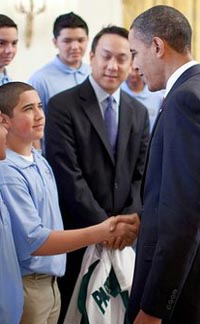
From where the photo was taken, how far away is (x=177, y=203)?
1433 millimetres

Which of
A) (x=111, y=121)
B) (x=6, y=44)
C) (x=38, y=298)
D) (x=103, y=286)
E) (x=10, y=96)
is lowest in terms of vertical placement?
(x=103, y=286)

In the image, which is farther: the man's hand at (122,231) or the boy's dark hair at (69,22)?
the boy's dark hair at (69,22)

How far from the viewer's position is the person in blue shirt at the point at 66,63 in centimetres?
332

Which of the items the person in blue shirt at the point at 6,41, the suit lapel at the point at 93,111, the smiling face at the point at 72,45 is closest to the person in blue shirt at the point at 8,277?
the suit lapel at the point at 93,111

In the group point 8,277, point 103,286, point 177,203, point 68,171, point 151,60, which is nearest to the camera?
point 177,203

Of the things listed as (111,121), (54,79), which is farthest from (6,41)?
(111,121)

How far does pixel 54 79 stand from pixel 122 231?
1499 millimetres

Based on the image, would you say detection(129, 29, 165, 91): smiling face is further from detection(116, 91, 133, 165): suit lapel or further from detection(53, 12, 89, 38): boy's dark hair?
detection(53, 12, 89, 38): boy's dark hair

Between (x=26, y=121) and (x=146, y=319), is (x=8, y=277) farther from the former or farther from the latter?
(x=26, y=121)

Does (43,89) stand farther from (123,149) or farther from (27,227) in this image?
(27,227)

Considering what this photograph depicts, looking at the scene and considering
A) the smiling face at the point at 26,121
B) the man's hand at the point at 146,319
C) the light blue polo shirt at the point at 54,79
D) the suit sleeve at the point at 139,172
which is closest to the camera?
the man's hand at the point at 146,319

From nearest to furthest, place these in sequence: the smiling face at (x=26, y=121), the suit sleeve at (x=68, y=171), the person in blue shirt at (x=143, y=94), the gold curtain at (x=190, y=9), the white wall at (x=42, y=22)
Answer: the smiling face at (x=26, y=121) → the suit sleeve at (x=68, y=171) → the person in blue shirt at (x=143, y=94) → the white wall at (x=42, y=22) → the gold curtain at (x=190, y=9)

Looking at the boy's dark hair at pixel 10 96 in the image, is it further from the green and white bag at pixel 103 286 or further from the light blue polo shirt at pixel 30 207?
the green and white bag at pixel 103 286

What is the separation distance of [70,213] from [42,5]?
2.75 m
